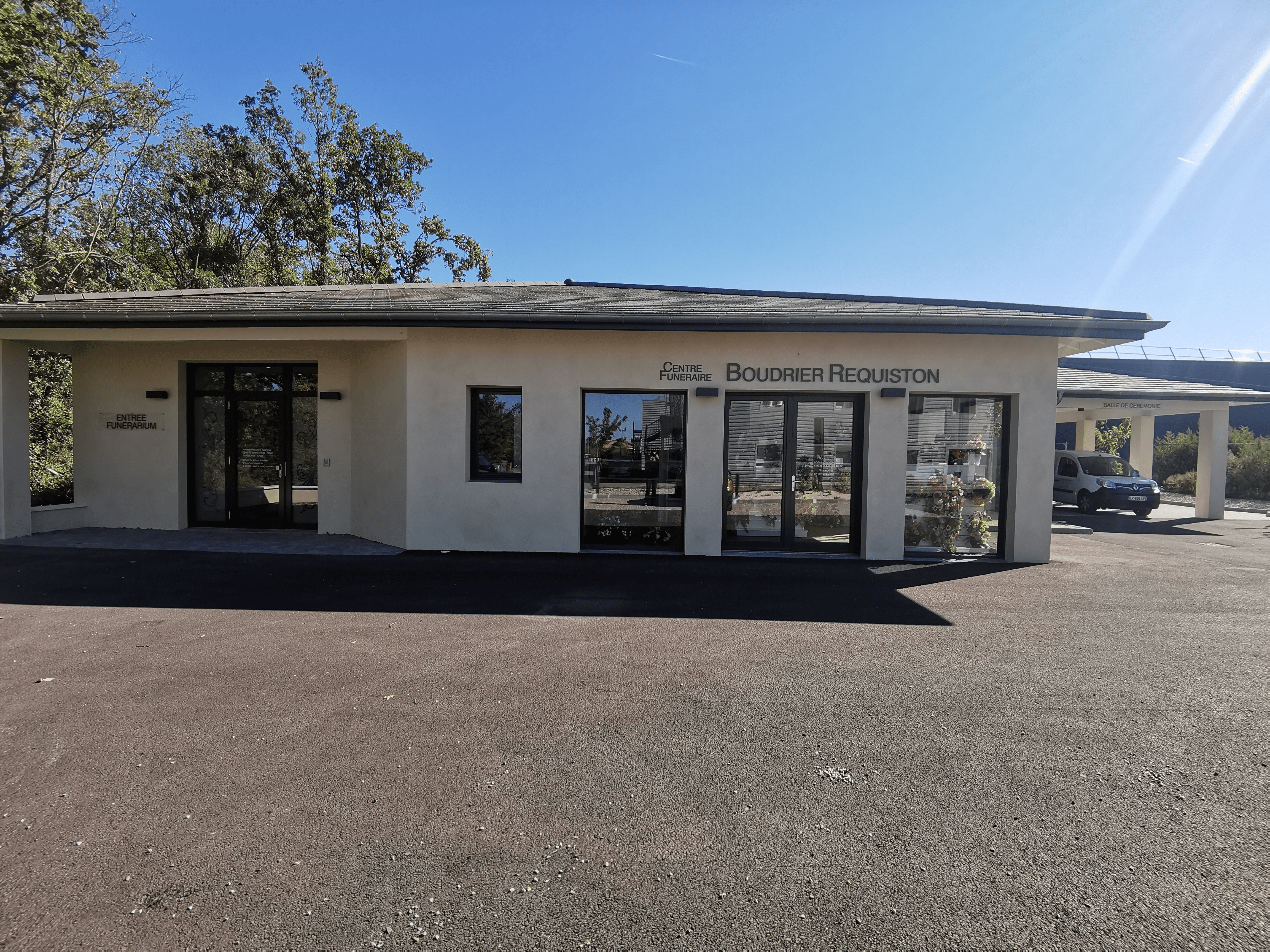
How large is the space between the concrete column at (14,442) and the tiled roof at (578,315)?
91 cm

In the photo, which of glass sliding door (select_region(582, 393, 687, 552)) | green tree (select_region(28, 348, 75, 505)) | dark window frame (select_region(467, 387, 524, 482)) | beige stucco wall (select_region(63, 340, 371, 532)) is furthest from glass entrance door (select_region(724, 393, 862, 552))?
green tree (select_region(28, 348, 75, 505))

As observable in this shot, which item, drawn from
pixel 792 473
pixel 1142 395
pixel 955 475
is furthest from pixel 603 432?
pixel 1142 395

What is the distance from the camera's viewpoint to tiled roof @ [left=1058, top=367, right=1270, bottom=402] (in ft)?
49.1

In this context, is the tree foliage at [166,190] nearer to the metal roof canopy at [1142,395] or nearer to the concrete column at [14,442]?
the concrete column at [14,442]

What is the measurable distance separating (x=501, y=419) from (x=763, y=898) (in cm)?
790

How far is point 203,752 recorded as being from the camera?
3.32 m

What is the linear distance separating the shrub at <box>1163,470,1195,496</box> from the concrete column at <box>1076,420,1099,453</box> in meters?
5.03

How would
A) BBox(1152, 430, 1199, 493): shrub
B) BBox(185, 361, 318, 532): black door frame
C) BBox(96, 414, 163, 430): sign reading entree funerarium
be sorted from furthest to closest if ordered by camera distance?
BBox(1152, 430, 1199, 493): shrub, BBox(185, 361, 318, 532): black door frame, BBox(96, 414, 163, 430): sign reading entree funerarium

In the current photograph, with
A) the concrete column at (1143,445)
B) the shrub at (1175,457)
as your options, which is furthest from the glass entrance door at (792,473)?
the shrub at (1175,457)

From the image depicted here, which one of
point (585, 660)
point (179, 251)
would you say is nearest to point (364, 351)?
point (585, 660)

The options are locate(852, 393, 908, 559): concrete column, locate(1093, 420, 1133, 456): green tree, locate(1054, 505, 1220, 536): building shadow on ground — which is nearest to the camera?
locate(852, 393, 908, 559): concrete column

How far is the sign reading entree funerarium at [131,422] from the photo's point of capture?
1115cm

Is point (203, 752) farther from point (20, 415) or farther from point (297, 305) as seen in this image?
point (20, 415)

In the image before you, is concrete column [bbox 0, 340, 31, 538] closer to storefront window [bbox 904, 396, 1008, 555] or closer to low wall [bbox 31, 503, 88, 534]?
low wall [bbox 31, 503, 88, 534]
